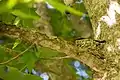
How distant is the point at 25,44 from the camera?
1238 mm

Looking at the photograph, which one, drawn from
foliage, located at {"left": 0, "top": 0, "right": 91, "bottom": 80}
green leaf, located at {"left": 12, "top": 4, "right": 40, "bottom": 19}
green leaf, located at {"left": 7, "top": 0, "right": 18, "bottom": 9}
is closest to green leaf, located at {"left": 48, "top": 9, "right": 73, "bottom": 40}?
foliage, located at {"left": 0, "top": 0, "right": 91, "bottom": 80}

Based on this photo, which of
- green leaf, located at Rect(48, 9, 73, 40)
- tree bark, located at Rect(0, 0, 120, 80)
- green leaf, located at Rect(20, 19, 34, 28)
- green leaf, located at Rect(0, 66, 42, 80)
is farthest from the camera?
green leaf, located at Rect(48, 9, 73, 40)

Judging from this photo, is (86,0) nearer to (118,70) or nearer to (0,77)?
(118,70)

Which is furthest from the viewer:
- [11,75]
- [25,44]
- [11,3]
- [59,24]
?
[59,24]

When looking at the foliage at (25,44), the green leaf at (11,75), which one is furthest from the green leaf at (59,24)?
the green leaf at (11,75)

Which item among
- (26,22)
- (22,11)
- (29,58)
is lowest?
(29,58)

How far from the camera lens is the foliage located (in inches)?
30.1

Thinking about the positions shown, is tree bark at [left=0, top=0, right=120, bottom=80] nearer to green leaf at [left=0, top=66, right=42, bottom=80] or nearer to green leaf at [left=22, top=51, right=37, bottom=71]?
green leaf at [left=0, top=66, right=42, bottom=80]

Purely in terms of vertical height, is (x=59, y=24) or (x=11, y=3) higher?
(x=11, y=3)

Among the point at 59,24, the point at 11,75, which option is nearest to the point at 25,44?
the point at 11,75

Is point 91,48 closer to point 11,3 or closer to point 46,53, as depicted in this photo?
point 11,3

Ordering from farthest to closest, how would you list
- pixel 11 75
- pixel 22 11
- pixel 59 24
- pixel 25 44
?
pixel 59 24, pixel 25 44, pixel 11 75, pixel 22 11

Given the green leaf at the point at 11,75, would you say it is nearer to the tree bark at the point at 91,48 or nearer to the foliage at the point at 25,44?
the foliage at the point at 25,44

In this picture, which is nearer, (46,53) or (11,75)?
(11,75)
